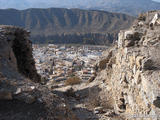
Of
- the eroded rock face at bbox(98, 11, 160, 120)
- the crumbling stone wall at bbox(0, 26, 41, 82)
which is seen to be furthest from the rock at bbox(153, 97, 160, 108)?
the crumbling stone wall at bbox(0, 26, 41, 82)

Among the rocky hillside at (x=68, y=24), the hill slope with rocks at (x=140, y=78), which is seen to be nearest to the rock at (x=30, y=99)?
the hill slope with rocks at (x=140, y=78)

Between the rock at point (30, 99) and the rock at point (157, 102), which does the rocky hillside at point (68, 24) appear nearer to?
the rock at point (157, 102)

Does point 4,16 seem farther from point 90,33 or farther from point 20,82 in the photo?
point 20,82

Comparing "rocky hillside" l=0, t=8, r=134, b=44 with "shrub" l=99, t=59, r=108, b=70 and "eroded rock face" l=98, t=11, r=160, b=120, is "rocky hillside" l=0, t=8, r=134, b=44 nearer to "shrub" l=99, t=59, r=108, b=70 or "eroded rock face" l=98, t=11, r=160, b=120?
"shrub" l=99, t=59, r=108, b=70

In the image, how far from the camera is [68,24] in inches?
3725

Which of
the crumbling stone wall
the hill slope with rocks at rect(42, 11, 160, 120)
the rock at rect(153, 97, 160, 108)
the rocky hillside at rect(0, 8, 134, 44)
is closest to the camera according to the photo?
the rock at rect(153, 97, 160, 108)

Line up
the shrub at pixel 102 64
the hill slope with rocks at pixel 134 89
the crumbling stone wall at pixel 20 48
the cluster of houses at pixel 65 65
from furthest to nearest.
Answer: the cluster of houses at pixel 65 65 < the shrub at pixel 102 64 < the crumbling stone wall at pixel 20 48 < the hill slope with rocks at pixel 134 89

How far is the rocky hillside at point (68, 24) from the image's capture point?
252 feet

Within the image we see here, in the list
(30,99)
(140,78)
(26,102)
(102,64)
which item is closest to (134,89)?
(140,78)

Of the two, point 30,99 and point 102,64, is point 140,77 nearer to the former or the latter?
point 30,99

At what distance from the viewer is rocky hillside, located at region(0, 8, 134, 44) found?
76875mm

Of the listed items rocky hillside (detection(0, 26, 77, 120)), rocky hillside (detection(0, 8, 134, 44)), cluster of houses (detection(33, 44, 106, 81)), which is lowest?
cluster of houses (detection(33, 44, 106, 81))

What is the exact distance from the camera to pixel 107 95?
37.2 feet

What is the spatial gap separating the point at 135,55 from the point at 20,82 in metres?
4.66
